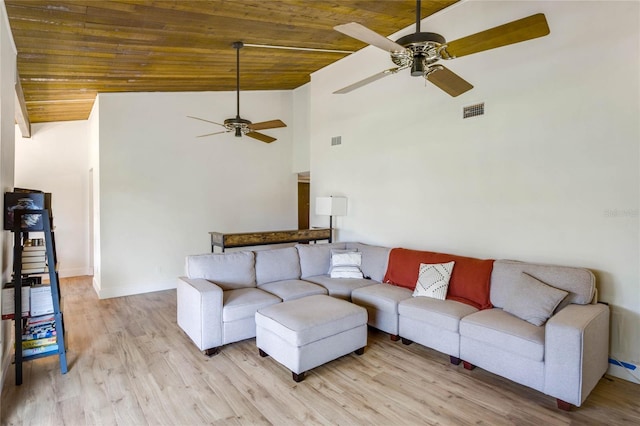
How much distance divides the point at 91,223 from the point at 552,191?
7553 millimetres

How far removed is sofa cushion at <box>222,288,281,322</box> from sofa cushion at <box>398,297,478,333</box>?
4.33 ft

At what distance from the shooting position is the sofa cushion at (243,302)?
11.3ft

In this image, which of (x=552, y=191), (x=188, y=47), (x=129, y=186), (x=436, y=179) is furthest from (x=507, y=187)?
(x=129, y=186)

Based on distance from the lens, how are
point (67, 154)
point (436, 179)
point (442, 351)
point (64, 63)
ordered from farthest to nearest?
point (67, 154) < point (436, 179) < point (64, 63) < point (442, 351)

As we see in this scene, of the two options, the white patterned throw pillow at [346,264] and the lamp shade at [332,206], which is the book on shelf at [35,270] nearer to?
the white patterned throw pillow at [346,264]

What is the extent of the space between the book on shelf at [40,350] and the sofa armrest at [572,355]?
12.8 ft

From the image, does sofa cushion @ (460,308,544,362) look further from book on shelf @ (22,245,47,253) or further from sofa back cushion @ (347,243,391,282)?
book on shelf @ (22,245,47,253)

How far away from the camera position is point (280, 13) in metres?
3.56

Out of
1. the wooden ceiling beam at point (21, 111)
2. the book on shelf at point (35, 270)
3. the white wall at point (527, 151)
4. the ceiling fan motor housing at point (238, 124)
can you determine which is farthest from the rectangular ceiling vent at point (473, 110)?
the wooden ceiling beam at point (21, 111)

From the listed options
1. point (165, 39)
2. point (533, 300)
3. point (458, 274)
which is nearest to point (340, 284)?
point (458, 274)

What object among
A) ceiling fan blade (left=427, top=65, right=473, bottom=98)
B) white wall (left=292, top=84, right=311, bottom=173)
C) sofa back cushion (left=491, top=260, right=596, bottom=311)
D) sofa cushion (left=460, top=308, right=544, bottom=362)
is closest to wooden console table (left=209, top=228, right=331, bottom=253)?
white wall (left=292, top=84, right=311, bottom=173)

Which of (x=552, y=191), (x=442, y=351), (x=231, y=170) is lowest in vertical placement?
(x=442, y=351)

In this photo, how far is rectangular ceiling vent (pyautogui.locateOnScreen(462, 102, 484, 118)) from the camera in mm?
3793

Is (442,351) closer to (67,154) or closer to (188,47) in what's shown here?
(188,47)
